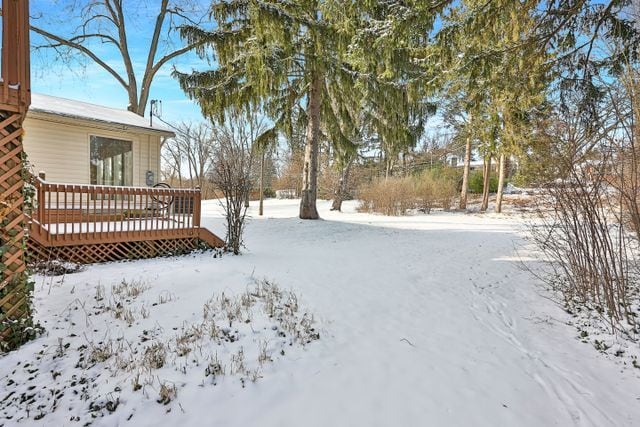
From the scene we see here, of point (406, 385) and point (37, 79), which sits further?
point (37, 79)

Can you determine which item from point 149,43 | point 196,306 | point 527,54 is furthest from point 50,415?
point 149,43

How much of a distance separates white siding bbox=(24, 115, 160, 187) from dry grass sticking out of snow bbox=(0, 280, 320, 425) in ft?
22.6

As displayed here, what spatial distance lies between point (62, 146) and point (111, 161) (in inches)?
47.5

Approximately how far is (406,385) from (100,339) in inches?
109

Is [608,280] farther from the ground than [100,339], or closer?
farther from the ground

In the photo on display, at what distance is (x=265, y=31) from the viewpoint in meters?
7.43

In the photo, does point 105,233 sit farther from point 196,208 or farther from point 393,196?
point 393,196

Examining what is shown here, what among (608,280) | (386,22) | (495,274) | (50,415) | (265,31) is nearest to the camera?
(50,415)

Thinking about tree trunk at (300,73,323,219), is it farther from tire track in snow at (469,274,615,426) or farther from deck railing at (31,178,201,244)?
tire track in snow at (469,274,615,426)

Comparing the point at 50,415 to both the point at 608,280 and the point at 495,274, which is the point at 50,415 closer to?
the point at 608,280

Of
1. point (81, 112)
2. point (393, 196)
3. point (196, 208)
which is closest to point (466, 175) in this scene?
point (393, 196)

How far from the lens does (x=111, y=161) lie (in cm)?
991

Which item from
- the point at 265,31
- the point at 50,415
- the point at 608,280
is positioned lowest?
the point at 50,415

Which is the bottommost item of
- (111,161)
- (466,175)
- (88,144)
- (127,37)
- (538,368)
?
(538,368)
